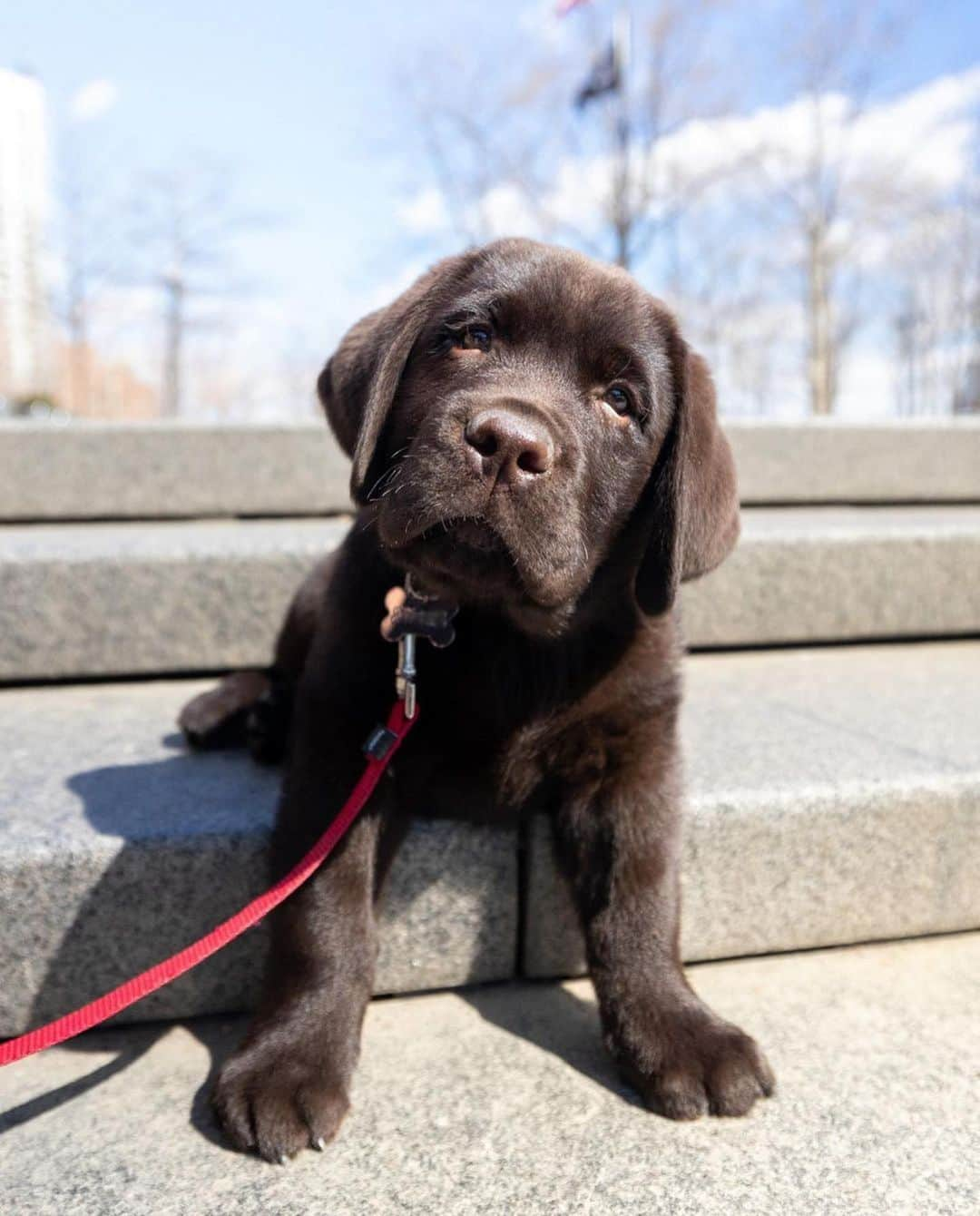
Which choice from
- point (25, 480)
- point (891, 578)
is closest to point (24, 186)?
point (25, 480)

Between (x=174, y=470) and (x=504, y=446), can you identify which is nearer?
(x=504, y=446)

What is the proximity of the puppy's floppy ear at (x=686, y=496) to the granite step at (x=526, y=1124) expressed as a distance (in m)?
0.91

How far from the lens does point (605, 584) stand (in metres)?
2.05

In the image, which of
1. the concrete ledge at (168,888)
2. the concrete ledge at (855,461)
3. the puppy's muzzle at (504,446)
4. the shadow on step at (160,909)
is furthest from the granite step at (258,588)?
the puppy's muzzle at (504,446)

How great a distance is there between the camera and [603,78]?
64.8ft

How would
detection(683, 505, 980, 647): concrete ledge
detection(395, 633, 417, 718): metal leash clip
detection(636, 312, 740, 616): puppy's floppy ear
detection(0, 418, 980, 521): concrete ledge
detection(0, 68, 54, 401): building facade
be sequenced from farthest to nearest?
detection(0, 68, 54, 401): building facade → detection(0, 418, 980, 521): concrete ledge → detection(683, 505, 980, 647): concrete ledge → detection(636, 312, 740, 616): puppy's floppy ear → detection(395, 633, 417, 718): metal leash clip

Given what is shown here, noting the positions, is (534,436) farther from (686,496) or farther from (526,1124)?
(526,1124)

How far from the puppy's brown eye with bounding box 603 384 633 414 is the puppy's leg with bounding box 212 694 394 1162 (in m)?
0.85

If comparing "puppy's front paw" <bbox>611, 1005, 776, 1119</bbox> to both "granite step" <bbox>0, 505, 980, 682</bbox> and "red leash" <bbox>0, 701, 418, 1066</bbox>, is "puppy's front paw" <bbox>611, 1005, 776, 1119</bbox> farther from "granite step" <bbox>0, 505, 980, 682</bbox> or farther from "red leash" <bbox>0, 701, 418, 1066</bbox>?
"granite step" <bbox>0, 505, 980, 682</bbox>

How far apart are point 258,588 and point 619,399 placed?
1.70 m

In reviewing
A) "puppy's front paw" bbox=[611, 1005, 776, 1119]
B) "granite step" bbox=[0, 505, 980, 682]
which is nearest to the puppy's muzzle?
"puppy's front paw" bbox=[611, 1005, 776, 1119]

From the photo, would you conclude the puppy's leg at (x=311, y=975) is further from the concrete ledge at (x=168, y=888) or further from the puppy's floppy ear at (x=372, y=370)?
the puppy's floppy ear at (x=372, y=370)

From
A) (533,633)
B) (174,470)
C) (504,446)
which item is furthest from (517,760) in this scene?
(174,470)

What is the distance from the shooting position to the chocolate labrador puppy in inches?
68.7
